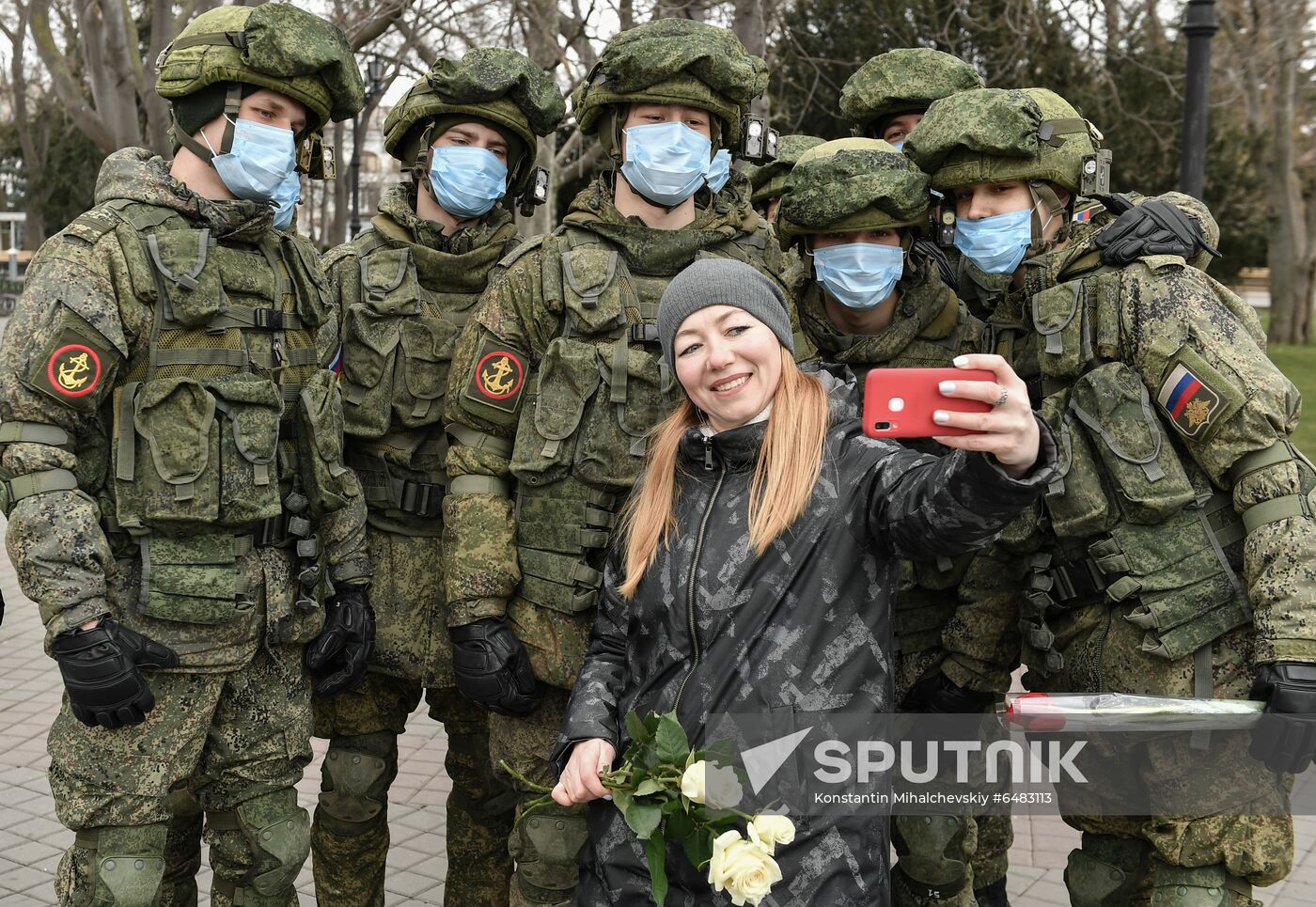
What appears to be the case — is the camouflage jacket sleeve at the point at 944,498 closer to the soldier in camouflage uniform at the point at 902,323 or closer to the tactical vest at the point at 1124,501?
the tactical vest at the point at 1124,501

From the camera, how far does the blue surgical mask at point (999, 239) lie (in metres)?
3.87

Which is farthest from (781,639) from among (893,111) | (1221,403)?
(893,111)

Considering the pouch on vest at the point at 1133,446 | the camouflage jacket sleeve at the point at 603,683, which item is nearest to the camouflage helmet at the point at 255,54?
the camouflage jacket sleeve at the point at 603,683

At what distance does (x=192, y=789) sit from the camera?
3.79 metres

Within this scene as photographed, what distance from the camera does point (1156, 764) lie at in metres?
3.50

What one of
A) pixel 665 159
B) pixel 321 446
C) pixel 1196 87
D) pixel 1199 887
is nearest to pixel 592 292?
pixel 665 159

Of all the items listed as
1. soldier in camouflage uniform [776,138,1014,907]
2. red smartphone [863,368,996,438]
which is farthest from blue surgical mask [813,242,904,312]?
red smartphone [863,368,996,438]

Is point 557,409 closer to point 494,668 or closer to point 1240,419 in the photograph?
point 494,668

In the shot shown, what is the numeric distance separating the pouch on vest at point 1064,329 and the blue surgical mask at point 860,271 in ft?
1.60

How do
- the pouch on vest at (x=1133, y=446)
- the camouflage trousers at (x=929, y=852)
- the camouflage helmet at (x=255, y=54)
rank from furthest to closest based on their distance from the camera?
the camouflage trousers at (x=929, y=852) → the camouflage helmet at (x=255, y=54) → the pouch on vest at (x=1133, y=446)

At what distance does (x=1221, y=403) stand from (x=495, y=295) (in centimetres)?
204

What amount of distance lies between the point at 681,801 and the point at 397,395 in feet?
7.24

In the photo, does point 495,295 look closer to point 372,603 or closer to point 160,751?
point 372,603

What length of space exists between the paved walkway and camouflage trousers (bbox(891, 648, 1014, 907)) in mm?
802
